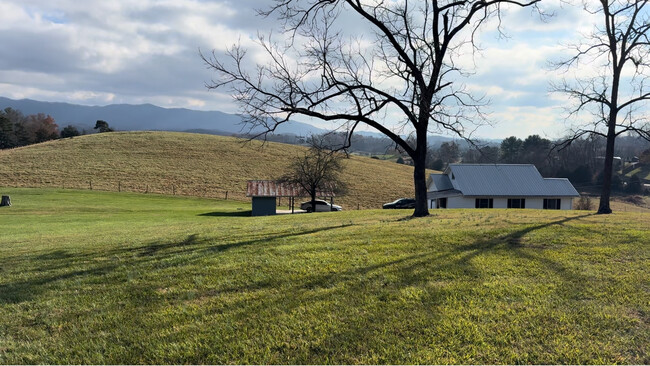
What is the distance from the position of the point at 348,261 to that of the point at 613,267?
14.6 feet

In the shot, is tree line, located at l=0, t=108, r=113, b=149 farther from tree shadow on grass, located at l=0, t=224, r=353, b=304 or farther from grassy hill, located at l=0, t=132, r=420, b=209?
tree shadow on grass, located at l=0, t=224, r=353, b=304

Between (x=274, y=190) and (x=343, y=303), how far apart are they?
115ft

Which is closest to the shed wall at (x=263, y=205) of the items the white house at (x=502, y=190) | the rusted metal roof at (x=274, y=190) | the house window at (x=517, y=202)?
the rusted metal roof at (x=274, y=190)

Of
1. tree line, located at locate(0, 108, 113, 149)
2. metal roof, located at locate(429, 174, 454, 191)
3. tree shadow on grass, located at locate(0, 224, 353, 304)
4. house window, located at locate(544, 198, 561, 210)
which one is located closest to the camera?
tree shadow on grass, located at locate(0, 224, 353, 304)

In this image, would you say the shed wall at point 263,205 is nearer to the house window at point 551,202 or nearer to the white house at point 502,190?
the white house at point 502,190

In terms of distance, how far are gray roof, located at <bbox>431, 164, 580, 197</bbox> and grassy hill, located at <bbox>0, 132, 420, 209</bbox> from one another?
484 inches

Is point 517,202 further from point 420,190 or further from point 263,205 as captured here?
point 420,190

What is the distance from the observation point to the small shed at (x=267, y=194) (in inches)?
1506

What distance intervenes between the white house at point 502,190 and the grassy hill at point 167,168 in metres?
11.2

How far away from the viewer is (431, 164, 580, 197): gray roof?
42562 mm

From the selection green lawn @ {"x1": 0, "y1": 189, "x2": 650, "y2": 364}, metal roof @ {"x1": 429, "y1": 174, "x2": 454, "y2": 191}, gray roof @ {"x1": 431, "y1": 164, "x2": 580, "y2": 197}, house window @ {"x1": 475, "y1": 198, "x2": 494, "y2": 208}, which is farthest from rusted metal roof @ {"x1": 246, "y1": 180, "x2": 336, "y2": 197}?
green lawn @ {"x1": 0, "y1": 189, "x2": 650, "y2": 364}

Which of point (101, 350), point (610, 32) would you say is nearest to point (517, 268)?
point (101, 350)

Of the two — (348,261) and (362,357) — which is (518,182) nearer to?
(348,261)

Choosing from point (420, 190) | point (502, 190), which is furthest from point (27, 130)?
point (420, 190)
